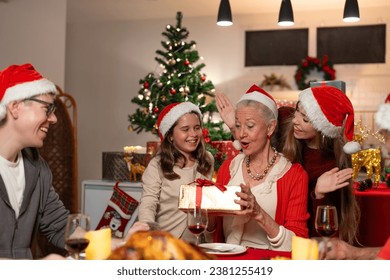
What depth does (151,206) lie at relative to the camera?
9.41 ft

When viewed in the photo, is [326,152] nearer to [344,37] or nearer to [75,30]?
[344,37]

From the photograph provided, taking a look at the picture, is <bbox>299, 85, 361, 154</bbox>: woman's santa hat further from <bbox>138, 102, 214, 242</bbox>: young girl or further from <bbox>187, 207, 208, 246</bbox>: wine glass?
<bbox>187, 207, 208, 246</bbox>: wine glass

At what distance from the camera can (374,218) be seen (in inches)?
143

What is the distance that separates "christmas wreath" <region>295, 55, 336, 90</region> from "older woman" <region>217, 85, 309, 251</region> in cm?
597

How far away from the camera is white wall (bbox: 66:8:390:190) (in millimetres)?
8906

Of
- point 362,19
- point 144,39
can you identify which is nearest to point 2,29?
point 144,39

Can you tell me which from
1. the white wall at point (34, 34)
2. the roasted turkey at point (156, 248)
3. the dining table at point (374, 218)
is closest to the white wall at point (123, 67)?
the white wall at point (34, 34)

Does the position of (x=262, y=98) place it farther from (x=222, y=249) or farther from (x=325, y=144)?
(x=222, y=249)

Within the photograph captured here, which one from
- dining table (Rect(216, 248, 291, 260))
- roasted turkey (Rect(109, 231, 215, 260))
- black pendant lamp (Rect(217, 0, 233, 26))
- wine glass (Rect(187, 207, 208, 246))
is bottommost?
dining table (Rect(216, 248, 291, 260))

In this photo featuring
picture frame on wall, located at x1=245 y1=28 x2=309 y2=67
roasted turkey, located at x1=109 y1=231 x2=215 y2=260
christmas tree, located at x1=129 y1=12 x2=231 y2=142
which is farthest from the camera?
picture frame on wall, located at x1=245 y1=28 x2=309 y2=67

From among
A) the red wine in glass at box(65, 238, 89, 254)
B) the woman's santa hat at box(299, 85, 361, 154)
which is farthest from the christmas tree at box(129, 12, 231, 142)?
the red wine in glass at box(65, 238, 89, 254)

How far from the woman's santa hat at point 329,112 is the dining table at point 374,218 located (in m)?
1.02

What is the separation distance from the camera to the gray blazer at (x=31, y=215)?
6.84 ft

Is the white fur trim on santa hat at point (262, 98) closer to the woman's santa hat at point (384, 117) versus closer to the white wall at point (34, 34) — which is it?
the woman's santa hat at point (384, 117)
